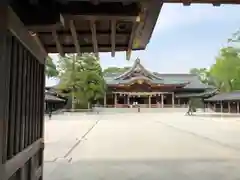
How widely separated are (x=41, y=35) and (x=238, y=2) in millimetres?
2366

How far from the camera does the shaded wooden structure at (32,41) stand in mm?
2598

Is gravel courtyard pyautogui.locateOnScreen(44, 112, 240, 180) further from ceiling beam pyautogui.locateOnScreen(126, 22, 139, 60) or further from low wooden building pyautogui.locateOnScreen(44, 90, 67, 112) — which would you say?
low wooden building pyautogui.locateOnScreen(44, 90, 67, 112)

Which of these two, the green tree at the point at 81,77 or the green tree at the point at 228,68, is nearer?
the green tree at the point at 81,77

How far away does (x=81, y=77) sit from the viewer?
43812 mm

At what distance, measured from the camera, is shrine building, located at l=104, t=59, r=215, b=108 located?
178 ft

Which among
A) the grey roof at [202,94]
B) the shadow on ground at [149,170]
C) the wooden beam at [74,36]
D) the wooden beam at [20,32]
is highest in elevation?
the grey roof at [202,94]

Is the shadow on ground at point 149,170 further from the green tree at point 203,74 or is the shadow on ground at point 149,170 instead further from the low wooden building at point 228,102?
the green tree at point 203,74

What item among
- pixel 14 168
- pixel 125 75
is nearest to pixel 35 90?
pixel 14 168

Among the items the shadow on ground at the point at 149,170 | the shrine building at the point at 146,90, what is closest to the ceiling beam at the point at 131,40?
the shadow on ground at the point at 149,170

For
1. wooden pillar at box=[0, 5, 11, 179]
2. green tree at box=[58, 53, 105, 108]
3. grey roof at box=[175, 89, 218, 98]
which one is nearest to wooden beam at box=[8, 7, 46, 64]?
wooden pillar at box=[0, 5, 11, 179]

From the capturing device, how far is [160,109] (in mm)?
49688

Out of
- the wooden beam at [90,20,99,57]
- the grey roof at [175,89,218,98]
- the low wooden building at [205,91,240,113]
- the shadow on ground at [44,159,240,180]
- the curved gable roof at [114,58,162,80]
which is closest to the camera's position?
the wooden beam at [90,20,99,57]

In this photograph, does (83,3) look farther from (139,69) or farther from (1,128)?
(139,69)

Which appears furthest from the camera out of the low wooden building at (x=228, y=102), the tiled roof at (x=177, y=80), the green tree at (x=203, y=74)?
the green tree at (x=203, y=74)
